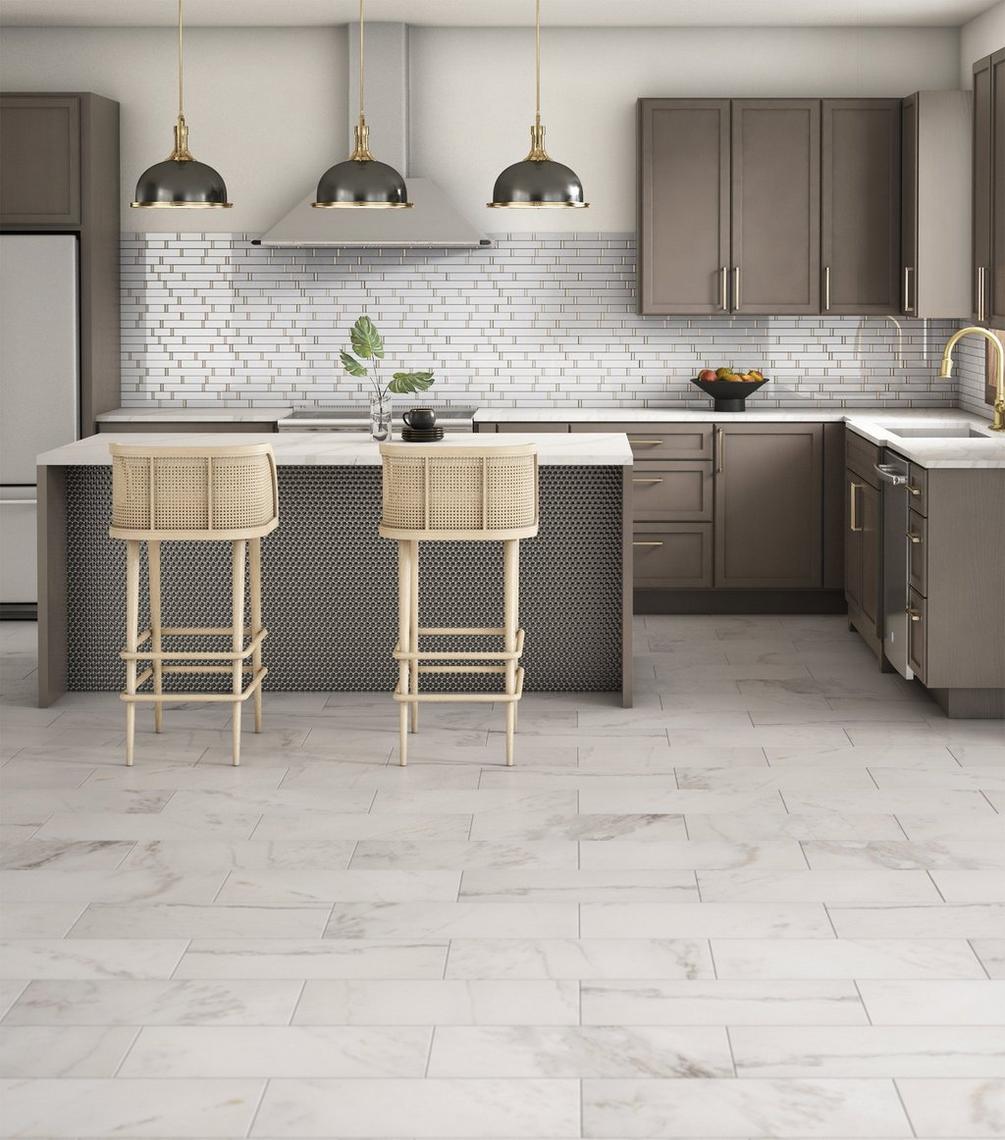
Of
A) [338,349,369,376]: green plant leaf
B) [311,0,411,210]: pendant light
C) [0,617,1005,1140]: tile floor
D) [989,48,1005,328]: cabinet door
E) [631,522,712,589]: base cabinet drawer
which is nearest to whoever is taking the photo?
[0,617,1005,1140]: tile floor

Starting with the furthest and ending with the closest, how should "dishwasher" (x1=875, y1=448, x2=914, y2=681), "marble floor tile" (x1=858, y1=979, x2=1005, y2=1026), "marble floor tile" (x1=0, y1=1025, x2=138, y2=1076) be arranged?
"dishwasher" (x1=875, y1=448, x2=914, y2=681)
"marble floor tile" (x1=858, y1=979, x2=1005, y2=1026)
"marble floor tile" (x1=0, y1=1025, x2=138, y2=1076)

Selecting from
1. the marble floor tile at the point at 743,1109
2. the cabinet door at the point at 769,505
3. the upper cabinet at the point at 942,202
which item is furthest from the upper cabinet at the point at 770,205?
the marble floor tile at the point at 743,1109

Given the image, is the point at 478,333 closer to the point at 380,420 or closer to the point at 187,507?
the point at 380,420

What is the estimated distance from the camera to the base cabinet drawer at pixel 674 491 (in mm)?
7414

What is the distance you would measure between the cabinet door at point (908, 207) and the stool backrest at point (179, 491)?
380cm

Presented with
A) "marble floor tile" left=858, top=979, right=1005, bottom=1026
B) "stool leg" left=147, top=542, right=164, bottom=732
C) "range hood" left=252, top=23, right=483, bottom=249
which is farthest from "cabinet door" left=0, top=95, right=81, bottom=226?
"marble floor tile" left=858, top=979, right=1005, bottom=1026

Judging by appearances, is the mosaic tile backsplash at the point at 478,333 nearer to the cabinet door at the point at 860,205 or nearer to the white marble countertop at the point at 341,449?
the cabinet door at the point at 860,205

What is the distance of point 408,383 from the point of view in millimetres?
5852

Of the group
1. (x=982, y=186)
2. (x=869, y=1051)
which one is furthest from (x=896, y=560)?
(x=869, y=1051)

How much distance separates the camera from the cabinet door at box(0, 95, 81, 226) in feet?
23.6

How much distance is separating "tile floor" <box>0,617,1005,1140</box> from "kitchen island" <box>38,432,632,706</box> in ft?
1.07

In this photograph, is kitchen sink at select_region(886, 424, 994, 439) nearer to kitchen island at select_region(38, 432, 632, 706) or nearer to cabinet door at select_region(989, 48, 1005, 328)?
cabinet door at select_region(989, 48, 1005, 328)

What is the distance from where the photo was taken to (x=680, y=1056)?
289 centimetres

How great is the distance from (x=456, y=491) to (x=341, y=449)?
92cm
